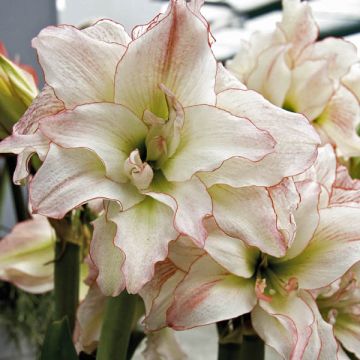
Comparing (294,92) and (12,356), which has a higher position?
(294,92)

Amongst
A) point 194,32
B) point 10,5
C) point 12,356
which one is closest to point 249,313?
point 194,32

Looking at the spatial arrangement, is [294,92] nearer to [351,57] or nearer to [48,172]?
[351,57]

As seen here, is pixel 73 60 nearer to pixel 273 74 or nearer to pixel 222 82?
pixel 222 82

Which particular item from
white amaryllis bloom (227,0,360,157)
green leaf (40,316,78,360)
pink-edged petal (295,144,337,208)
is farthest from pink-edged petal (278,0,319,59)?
green leaf (40,316,78,360)

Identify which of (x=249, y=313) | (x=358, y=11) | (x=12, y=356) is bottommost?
(x=358, y=11)

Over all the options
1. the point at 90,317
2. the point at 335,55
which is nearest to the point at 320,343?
the point at 90,317

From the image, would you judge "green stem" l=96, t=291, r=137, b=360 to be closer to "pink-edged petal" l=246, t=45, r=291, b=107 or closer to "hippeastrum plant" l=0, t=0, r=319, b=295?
"hippeastrum plant" l=0, t=0, r=319, b=295
